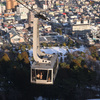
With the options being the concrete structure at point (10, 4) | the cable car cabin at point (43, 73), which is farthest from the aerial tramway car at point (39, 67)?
the concrete structure at point (10, 4)

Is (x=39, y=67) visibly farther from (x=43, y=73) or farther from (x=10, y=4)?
(x=10, y=4)

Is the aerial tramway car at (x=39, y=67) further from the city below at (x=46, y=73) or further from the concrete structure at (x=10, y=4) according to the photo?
the concrete structure at (x=10, y=4)

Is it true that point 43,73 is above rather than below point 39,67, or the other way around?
below

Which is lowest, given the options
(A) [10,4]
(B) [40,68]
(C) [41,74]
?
(C) [41,74]

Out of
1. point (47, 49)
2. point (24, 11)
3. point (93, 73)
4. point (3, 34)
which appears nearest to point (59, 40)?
point (47, 49)

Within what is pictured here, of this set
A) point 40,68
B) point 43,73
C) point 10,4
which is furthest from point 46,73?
point 10,4

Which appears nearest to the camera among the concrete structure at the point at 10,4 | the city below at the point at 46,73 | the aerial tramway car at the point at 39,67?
the aerial tramway car at the point at 39,67

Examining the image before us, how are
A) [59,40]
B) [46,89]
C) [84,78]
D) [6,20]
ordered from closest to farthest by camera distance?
Answer: 1. [46,89]
2. [84,78]
3. [59,40]
4. [6,20]

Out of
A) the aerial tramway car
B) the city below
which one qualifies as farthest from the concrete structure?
the aerial tramway car

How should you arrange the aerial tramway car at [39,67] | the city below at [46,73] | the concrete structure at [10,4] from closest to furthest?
1. the aerial tramway car at [39,67]
2. the city below at [46,73]
3. the concrete structure at [10,4]

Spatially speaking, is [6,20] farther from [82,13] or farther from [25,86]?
[25,86]

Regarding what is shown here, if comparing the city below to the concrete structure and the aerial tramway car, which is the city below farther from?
the concrete structure
